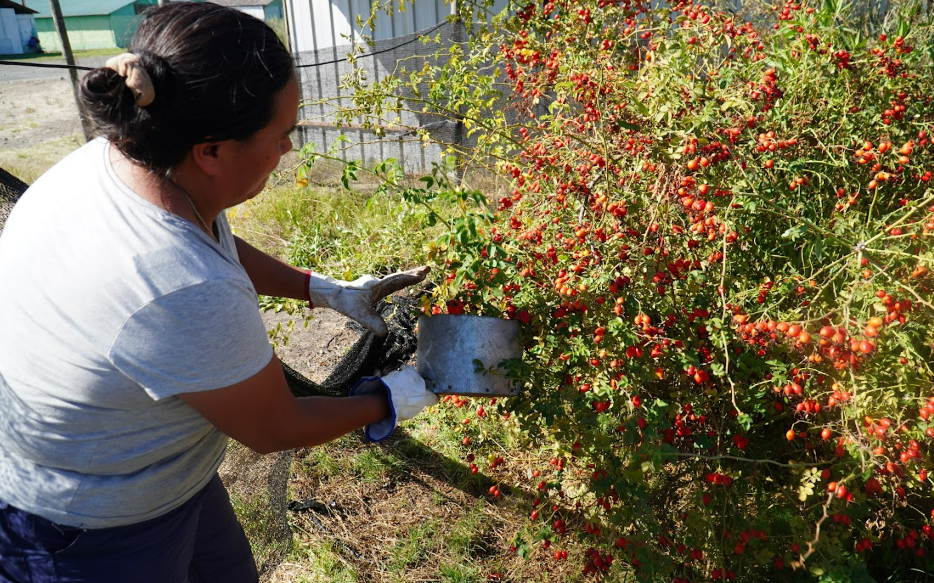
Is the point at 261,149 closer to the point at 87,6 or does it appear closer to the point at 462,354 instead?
the point at 462,354

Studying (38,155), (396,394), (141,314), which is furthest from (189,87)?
(38,155)

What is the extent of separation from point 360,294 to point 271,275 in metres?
0.25

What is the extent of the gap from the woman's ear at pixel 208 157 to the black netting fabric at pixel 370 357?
1355 millimetres

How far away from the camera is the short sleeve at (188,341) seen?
46.0 inches

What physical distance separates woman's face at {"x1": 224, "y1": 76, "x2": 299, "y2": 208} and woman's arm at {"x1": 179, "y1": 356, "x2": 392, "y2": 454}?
0.34 metres

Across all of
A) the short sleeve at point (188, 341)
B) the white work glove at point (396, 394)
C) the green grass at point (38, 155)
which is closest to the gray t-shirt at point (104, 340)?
the short sleeve at point (188, 341)

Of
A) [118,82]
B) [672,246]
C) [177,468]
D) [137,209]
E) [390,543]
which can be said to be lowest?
[390,543]

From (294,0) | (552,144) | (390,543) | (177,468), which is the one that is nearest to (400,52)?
(294,0)

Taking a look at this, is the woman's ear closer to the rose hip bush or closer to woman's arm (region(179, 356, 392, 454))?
woman's arm (region(179, 356, 392, 454))

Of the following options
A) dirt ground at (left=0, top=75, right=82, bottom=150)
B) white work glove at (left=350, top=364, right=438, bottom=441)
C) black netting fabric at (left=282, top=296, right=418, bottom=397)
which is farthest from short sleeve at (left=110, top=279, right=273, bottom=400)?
dirt ground at (left=0, top=75, right=82, bottom=150)

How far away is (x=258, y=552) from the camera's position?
8.13 ft

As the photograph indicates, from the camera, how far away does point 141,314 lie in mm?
1163

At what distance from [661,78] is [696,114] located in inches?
6.3

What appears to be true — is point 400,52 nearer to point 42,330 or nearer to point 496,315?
point 496,315
